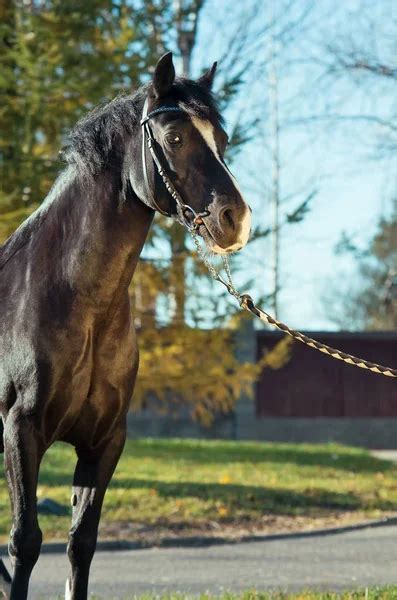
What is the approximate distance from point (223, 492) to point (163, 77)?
345 inches

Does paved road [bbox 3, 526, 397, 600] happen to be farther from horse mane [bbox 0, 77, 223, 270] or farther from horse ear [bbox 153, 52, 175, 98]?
horse ear [bbox 153, 52, 175, 98]

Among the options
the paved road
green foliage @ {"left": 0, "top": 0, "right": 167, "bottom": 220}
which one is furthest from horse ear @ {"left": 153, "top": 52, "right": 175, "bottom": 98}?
green foliage @ {"left": 0, "top": 0, "right": 167, "bottom": 220}

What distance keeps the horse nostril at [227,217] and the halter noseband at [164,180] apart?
76 mm

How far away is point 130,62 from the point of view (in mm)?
14305

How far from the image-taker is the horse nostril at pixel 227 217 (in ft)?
13.6

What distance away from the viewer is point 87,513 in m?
4.68

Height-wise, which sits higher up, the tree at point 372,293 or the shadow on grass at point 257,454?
the tree at point 372,293

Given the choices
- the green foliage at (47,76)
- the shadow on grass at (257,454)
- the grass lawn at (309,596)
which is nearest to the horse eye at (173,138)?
the grass lawn at (309,596)

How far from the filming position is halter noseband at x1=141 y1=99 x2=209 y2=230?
4.24m

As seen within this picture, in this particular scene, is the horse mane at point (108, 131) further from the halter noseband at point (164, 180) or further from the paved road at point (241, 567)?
the paved road at point (241, 567)

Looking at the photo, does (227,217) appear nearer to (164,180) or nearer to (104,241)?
(164,180)

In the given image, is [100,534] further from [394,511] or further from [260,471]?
[260,471]

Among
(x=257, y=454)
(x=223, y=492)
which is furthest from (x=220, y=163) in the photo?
(x=257, y=454)

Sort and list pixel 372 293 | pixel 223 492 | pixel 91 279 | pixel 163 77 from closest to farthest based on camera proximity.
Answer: pixel 163 77 → pixel 91 279 → pixel 223 492 → pixel 372 293
